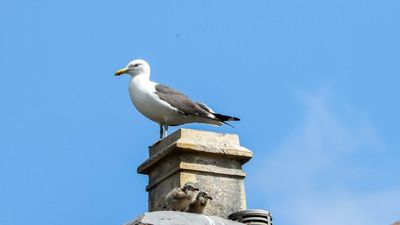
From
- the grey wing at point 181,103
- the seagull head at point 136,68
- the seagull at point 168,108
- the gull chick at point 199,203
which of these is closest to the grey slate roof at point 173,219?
→ the gull chick at point 199,203

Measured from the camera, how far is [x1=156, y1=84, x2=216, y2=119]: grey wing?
43.6ft

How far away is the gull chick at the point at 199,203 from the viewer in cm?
1097

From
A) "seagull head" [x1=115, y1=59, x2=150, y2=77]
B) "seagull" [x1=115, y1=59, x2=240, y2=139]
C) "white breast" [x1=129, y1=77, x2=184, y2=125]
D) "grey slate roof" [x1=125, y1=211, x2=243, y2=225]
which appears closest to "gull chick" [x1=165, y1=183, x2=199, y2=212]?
"grey slate roof" [x1=125, y1=211, x2=243, y2=225]

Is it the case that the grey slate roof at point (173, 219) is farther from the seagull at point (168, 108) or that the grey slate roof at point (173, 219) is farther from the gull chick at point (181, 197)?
the seagull at point (168, 108)

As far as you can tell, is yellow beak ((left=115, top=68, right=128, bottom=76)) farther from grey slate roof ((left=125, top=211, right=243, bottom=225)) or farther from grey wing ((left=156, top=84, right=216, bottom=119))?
grey slate roof ((left=125, top=211, right=243, bottom=225))

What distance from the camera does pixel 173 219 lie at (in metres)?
9.68

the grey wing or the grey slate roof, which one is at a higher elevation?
the grey wing

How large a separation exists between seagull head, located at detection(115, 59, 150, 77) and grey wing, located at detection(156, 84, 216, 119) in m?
0.73

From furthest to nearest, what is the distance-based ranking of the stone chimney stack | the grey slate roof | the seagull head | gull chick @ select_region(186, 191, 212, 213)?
the seagull head, the stone chimney stack, gull chick @ select_region(186, 191, 212, 213), the grey slate roof

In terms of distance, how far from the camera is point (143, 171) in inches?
484

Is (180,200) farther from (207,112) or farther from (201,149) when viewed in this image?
(207,112)

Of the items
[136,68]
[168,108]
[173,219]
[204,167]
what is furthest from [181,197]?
[136,68]

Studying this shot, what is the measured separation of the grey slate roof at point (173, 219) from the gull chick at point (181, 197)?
85 cm

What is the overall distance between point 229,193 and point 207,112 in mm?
1812
